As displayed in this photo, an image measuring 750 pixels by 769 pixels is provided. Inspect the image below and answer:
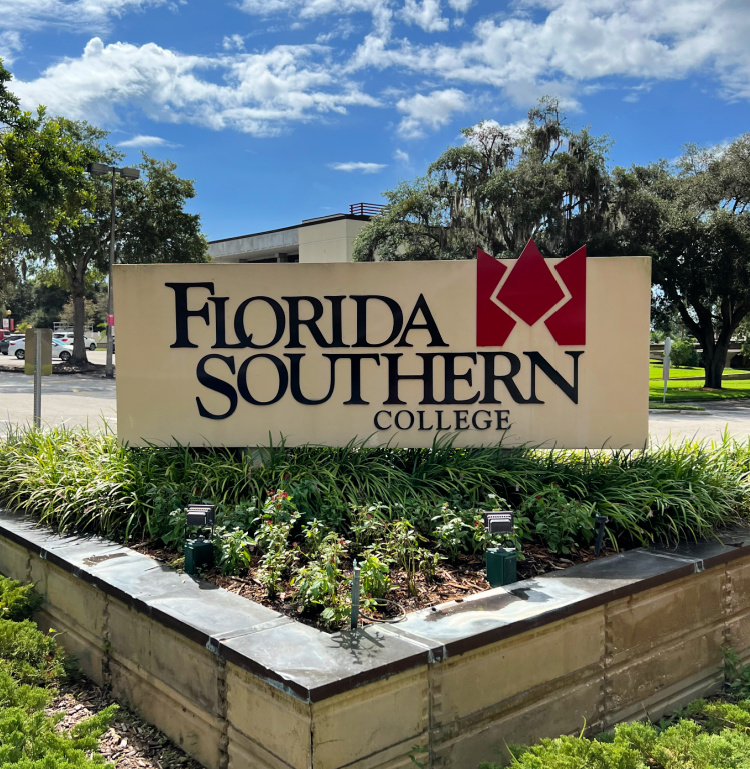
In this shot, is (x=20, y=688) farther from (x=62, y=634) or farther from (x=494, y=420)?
(x=494, y=420)

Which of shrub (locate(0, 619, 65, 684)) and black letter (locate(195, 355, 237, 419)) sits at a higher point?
black letter (locate(195, 355, 237, 419))

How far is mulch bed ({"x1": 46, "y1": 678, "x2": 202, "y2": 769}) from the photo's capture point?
130 inches

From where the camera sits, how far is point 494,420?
223 inches

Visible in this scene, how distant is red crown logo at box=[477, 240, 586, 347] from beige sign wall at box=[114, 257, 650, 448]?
7 cm

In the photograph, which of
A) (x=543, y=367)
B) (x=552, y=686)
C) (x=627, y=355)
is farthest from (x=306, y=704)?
(x=627, y=355)

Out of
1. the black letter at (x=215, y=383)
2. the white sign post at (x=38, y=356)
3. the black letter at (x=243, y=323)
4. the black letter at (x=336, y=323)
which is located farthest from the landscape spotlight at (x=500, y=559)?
the white sign post at (x=38, y=356)

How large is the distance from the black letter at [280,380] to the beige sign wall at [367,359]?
0.04 feet

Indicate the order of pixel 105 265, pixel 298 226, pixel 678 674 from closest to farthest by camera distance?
pixel 678 674
pixel 105 265
pixel 298 226

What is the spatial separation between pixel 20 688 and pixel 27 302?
89676 mm

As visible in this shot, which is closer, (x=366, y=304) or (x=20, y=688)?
(x=20, y=688)

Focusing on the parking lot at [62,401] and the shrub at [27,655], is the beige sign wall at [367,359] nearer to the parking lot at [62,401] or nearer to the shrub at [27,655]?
the shrub at [27,655]

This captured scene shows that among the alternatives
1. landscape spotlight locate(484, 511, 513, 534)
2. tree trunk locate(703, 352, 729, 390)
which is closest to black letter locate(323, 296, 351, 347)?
landscape spotlight locate(484, 511, 513, 534)

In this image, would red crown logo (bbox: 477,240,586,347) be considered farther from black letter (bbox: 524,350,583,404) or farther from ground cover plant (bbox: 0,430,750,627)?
ground cover plant (bbox: 0,430,750,627)

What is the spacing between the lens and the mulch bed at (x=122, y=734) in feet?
10.8
